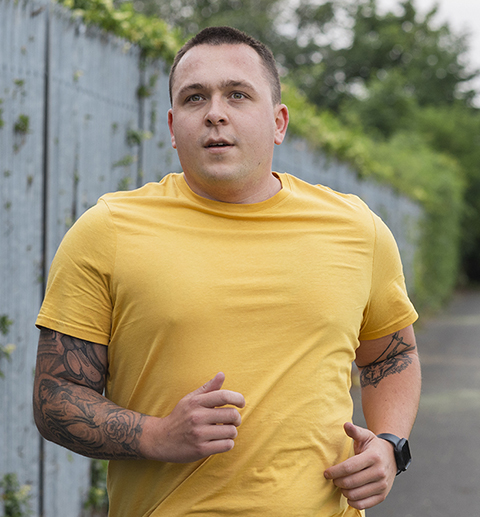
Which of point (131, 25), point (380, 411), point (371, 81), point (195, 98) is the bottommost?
point (380, 411)

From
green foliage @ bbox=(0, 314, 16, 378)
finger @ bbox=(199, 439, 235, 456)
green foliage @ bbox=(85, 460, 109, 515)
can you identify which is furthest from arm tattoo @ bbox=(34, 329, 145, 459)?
green foliage @ bbox=(85, 460, 109, 515)

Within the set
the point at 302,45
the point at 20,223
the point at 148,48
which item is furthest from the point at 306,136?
the point at 302,45

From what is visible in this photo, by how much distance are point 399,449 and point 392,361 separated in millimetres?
331

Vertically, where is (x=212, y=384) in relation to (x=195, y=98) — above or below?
below

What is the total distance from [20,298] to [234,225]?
1814 mm

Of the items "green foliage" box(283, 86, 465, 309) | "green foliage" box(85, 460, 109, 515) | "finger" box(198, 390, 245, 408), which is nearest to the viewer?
"finger" box(198, 390, 245, 408)

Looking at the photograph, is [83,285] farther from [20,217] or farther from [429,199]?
[429,199]

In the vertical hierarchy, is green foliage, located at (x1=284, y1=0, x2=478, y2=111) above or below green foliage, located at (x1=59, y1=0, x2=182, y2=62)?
above

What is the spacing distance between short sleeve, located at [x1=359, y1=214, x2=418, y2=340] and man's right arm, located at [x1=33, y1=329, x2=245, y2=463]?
632 mm

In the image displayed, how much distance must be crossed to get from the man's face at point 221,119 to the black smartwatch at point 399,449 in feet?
2.84

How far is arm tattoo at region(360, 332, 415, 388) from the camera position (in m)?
2.19

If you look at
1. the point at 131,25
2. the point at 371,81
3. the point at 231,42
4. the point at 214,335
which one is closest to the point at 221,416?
the point at 214,335

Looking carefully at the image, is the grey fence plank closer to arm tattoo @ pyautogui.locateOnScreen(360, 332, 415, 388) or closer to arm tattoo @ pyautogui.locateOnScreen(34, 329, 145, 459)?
arm tattoo @ pyautogui.locateOnScreen(34, 329, 145, 459)

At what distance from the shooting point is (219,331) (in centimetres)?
177
